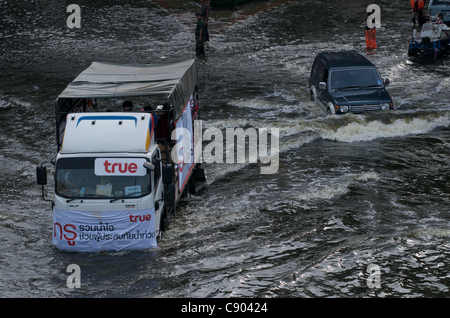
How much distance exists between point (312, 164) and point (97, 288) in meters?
Result: 7.76

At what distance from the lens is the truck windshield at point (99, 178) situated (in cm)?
975

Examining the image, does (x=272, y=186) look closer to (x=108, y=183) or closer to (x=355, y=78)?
(x=108, y=183)

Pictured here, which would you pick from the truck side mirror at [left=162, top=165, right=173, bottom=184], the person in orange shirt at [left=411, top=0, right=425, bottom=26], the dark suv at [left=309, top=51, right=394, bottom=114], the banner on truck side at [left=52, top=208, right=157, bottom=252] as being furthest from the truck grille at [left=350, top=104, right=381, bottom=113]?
the person in orange shirt at [left=411, top=0, right=425, bottom=26]

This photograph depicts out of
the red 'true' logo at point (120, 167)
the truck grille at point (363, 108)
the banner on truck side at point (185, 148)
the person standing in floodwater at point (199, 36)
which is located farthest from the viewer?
the person standing in floodwater at point (199, 36)

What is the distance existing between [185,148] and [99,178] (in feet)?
9.41

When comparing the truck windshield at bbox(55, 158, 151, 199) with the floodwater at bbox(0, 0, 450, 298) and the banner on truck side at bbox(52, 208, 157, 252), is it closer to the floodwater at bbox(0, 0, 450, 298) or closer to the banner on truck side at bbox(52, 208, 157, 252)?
the banner on truck side at bbox(52, 208, 157, 252)

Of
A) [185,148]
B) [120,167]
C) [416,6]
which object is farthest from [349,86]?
[416,6]

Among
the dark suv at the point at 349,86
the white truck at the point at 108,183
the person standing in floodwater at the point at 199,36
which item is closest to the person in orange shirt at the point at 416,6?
the person standing in floodwater at the point at 199,36

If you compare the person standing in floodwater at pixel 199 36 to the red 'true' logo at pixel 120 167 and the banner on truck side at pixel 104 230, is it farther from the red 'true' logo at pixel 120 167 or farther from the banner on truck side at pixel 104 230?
the banner on truck side at pixel 104 230

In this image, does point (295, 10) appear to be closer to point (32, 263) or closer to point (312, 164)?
point (312, 164)

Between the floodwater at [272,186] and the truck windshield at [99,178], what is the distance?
1.16 meters

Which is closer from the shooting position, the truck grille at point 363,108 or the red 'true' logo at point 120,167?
the red 'true' logo at point 120,167
